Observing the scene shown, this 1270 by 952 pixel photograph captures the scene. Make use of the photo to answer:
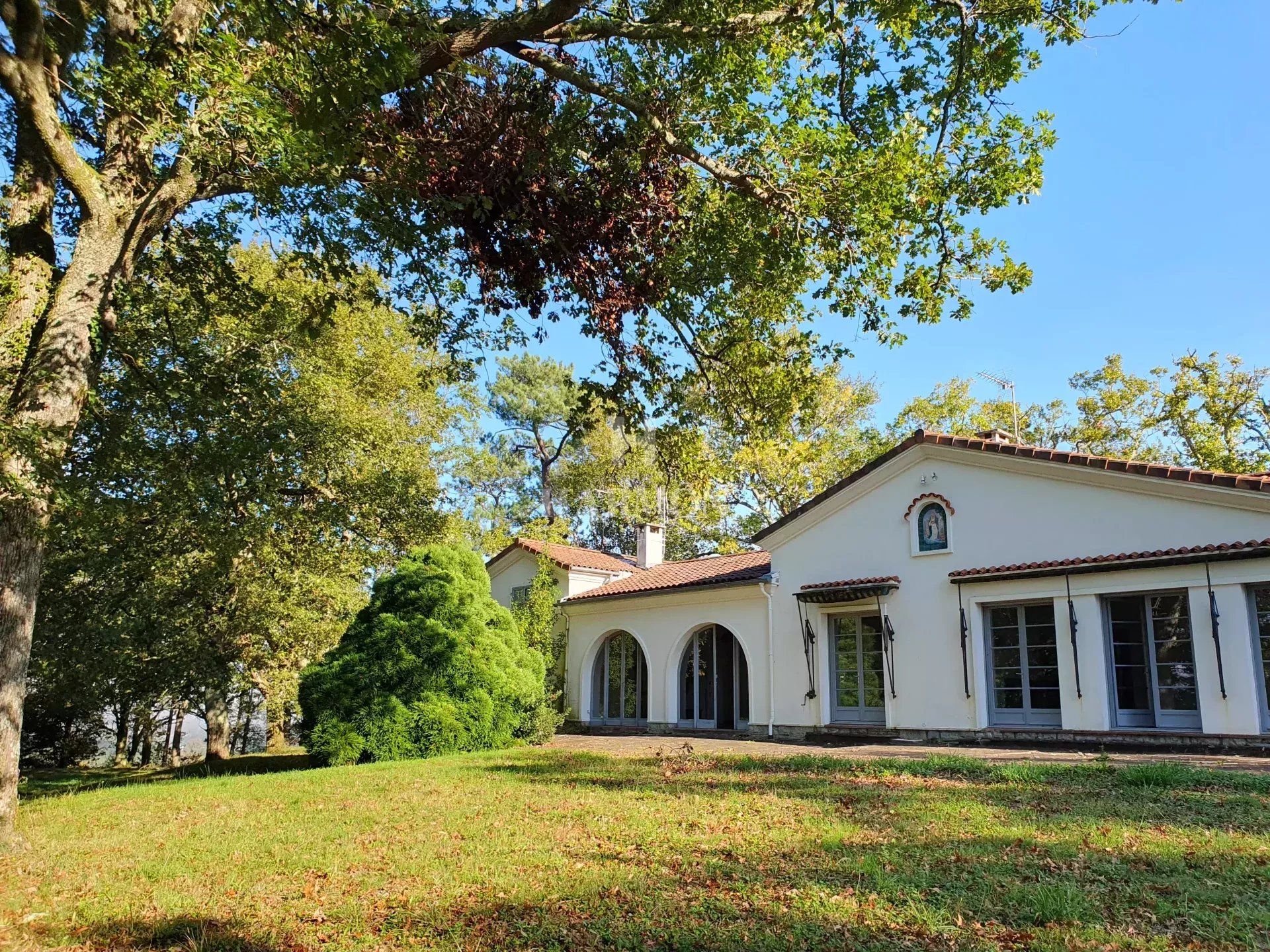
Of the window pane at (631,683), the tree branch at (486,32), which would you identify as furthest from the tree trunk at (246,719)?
the tree branch at (486,32)

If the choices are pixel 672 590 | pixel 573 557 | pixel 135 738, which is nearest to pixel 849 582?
pixel 672 590

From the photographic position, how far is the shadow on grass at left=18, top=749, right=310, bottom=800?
13.4 metres

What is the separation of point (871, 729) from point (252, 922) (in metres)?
12.8

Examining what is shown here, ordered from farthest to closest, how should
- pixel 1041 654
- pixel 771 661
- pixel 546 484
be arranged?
1. pixel 546 484
2. pixel 771 661
3. pixel 1041 654

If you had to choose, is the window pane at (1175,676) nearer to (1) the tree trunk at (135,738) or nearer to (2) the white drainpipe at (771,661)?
(2) the white drainpipe at (771,661)

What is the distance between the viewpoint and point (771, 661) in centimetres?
1722

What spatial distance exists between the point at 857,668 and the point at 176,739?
2172 cm

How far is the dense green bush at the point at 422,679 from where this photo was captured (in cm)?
1400

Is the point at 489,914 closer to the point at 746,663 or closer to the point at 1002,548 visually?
the point at 1002,548

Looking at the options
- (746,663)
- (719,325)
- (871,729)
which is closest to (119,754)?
(746,663)

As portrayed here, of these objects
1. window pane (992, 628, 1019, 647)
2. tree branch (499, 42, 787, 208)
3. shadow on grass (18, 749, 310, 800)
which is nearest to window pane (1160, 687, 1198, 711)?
window pane (992, 628, 1019, 647)

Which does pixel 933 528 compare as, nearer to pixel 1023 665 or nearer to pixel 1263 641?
pixel 1023 665

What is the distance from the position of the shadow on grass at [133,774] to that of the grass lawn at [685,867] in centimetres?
502

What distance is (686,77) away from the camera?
27.8ft
